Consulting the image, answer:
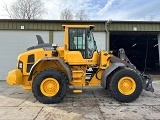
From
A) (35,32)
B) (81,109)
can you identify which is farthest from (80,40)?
(35,32)

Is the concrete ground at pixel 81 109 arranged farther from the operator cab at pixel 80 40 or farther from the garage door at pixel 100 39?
the garage door at pixel 100 39

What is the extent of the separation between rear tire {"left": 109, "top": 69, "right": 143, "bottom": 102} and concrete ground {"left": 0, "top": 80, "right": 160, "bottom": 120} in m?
0.23

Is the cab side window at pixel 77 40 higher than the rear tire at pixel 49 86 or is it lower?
higher

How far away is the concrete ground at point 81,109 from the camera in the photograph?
5686 millimetres

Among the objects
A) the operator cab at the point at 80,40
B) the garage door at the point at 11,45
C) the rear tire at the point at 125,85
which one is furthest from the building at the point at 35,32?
the rear tire at the point at 125,85

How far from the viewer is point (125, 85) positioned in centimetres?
742

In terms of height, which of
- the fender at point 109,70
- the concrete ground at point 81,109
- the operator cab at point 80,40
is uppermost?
the operator cab at point 80,40

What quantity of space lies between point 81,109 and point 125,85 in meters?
1.84

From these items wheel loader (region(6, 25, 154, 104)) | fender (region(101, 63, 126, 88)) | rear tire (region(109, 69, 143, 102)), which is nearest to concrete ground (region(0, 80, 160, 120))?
rear tire (region(109, 69, 143, 102))

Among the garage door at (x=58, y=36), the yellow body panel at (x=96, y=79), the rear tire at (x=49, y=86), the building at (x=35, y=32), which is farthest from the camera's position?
the garage door at (x=58, y=36)

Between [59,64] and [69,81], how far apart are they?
0.65m

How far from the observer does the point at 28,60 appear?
7.85 meters

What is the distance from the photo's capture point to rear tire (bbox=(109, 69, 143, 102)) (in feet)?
24.0

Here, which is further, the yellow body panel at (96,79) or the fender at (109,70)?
the yellow body panel at (96,79)
